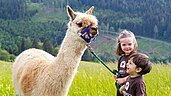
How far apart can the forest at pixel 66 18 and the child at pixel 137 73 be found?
97.5 m

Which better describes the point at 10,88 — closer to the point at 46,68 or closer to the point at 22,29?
the point at 46,68

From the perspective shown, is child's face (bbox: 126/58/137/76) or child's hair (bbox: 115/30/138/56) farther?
child's hair (bbox: 115/30/138/56)

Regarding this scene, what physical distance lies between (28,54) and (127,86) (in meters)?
2.73

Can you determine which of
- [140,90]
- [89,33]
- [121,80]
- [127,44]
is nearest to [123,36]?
[127,44]

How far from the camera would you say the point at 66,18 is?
134875 millimetres

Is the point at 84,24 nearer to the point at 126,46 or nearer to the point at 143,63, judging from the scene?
the point at 126,46

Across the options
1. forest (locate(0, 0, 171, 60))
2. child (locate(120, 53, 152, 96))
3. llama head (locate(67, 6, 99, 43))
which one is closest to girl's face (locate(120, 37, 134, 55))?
llama head (locate(67, 6, 99, 43))

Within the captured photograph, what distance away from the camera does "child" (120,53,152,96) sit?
3.51 m

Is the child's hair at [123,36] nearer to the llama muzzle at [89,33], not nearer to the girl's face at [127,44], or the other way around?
the girl's face at [127,44]

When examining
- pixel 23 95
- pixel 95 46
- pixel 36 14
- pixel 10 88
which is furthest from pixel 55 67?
pixel 36 14

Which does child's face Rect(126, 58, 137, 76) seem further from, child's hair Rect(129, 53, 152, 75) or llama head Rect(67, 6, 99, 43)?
llama head Rect(67, 6, 99, 43)

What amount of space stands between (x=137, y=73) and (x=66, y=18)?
132m

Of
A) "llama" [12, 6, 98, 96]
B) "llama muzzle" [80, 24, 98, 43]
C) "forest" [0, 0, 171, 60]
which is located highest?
"llama muzzle" [80, 24, 98, 43]

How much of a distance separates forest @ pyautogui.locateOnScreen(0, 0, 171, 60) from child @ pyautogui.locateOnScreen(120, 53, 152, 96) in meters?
97.5
